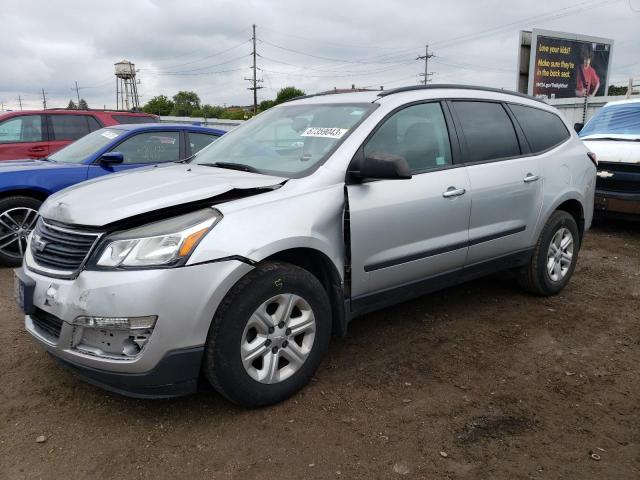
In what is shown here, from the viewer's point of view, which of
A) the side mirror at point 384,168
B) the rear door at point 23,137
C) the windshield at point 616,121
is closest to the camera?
the side mirror at point 384,168

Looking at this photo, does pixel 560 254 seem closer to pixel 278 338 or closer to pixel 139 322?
pixel 278 338

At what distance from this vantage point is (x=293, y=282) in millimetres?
2758

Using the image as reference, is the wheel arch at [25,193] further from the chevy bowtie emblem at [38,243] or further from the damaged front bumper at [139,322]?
the damaged front bumper at [139,322]

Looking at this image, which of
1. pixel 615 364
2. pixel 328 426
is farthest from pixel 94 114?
pixel 615 364

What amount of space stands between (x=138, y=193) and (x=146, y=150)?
367cm

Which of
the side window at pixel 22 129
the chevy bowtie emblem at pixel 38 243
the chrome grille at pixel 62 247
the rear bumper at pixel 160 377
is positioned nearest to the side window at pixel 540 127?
the rear bumper at pixel 160 377

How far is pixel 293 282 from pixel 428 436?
3.35 feet

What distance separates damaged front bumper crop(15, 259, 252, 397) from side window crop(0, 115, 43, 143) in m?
6.60

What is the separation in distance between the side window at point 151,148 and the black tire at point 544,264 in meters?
4.08

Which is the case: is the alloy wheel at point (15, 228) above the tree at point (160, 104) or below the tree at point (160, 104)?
below

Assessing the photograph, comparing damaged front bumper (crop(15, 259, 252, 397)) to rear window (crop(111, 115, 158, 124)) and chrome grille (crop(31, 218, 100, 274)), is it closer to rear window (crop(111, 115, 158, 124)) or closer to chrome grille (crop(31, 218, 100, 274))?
chrome grille (crop(31, 218, 100, 274))

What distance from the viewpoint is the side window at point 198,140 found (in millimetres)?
6582

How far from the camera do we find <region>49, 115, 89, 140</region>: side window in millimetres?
8414

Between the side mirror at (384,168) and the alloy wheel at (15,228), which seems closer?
the side mirror at (384,168)
